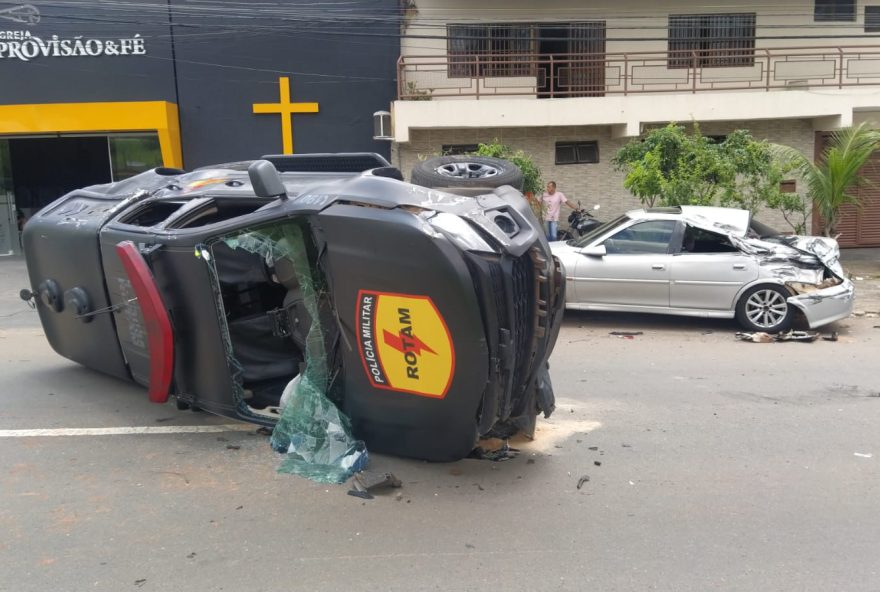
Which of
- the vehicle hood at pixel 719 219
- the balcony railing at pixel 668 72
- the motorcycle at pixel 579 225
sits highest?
the balcony railing at pixel 668 72

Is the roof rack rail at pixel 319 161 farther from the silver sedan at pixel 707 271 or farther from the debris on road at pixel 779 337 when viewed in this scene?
the debris on road at pixel 779 337

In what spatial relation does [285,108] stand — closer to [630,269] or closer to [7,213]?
[7,213]

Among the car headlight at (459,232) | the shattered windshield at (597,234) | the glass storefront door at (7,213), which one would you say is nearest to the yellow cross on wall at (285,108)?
the glass storefront door at (7,213)

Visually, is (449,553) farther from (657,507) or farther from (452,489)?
(657,507)

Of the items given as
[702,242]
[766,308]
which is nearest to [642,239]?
[702,242]

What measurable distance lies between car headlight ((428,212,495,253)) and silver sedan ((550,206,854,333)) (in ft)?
19.4

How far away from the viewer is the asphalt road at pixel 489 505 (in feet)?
11.9

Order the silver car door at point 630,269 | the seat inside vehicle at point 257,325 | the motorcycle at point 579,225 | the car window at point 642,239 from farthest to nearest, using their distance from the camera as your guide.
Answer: the motorcycle at point 579,225 → the car window at point 642,239 → the silver car door at point 630,269 → the seat inside vehicle at point 257,325

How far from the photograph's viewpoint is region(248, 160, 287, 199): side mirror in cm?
460

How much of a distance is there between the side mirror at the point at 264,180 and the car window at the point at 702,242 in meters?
6.37

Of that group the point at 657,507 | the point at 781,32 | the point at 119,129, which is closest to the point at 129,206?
the point at 657,507

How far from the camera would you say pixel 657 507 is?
4316mm

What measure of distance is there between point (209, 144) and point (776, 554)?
16718 mm

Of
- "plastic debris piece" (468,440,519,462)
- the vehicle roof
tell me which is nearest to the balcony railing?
the vehicle roof
